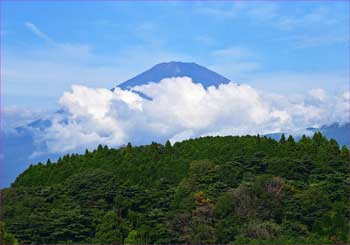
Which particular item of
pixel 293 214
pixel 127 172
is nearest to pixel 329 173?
pixel 293 214

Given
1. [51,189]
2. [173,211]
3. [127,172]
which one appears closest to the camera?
[173,211]

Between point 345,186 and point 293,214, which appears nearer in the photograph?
point 293,214

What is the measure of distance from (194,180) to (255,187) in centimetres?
409

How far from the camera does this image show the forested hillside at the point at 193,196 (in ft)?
82.6

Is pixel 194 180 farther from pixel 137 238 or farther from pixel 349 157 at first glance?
pixel 349 157

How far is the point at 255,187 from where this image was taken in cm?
2652

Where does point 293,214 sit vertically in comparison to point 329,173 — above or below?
below

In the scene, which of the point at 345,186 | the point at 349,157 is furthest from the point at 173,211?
the point at 349,157

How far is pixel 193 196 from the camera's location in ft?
90.7

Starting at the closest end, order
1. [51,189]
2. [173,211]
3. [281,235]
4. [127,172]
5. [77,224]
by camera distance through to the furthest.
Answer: [281,235]
[77,224]
[173,211]
[51,189]
[127,172]

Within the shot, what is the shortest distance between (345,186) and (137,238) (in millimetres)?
10670

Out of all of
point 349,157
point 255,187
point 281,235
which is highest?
point 349,157

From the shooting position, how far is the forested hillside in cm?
2517

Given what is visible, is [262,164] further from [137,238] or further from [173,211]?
[137,238]
